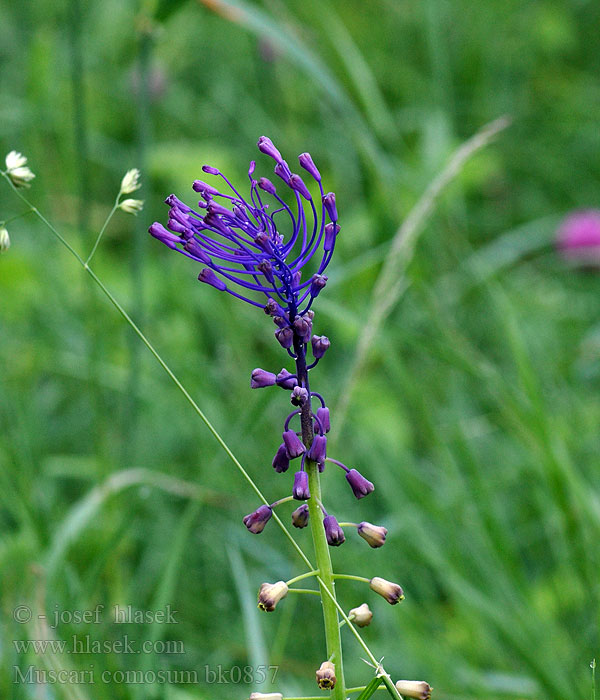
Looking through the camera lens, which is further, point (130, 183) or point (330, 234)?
point (130, 183)

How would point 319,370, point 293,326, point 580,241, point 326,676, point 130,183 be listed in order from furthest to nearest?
point 580,241
point 319,370
point 130,183
point 293,326
point 326,676

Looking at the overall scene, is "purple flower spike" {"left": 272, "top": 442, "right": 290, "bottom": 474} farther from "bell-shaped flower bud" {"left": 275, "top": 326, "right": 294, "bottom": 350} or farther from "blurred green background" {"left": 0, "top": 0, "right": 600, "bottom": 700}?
"blurred green background" {"left": 0, "top": 0, "right": 600, "bottom": 700}

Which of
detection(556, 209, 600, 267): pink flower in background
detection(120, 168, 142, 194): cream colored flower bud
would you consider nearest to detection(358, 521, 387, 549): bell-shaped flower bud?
detection(120, 168, 142, 194): cream colored flower bud

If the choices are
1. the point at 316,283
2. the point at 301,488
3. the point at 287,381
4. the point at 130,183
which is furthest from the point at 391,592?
the point at 130,183

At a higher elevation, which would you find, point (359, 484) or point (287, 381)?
point (287, 381)

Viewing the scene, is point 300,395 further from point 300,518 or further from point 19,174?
point 19,174

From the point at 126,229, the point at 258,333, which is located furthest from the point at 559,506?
the point at 126,229

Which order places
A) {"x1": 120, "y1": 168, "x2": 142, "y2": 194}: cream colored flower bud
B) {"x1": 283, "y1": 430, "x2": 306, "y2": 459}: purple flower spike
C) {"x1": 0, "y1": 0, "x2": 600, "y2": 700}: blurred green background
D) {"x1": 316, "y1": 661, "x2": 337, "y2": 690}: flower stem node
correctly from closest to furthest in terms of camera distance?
1. {"x1": 316, "y1": 661, "x2": 337, "y2": 690}: flower stem node
2. {"x1": 283, "y1": 430, "x2": 306, "y2": 459}: purple flower spike
3. {"x1": 120, "y1": 168, "x2": 142, "y2": 194}: cream colored flower bud
4. {"x1": 0, "y1": 0, "x2": 600, "y2": 700}: blurred green background
